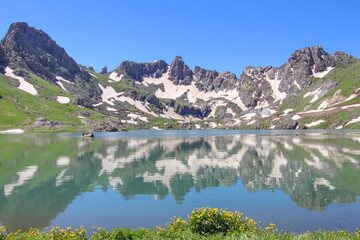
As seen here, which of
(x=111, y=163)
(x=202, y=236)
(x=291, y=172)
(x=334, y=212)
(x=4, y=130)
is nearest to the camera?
(x=202, y=236)

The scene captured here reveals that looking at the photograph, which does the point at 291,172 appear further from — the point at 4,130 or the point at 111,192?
the point at 4,130

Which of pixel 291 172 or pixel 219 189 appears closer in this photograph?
pixel 219 189

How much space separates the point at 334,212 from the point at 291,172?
16914 mm

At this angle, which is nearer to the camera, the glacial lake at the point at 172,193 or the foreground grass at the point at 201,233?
the foreground grass at the point at 201,233

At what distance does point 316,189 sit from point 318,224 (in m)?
11.1

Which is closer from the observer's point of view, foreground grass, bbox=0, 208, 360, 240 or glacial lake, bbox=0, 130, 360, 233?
foreground grass, bbox=0, 208, 360, 240

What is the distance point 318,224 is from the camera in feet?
61.9

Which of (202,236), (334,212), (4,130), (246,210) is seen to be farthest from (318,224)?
(4,130)

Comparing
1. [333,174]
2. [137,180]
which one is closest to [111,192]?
[137,180]

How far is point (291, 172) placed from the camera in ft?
125

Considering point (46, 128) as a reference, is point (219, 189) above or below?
below

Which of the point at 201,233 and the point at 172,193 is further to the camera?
the point at 172,193

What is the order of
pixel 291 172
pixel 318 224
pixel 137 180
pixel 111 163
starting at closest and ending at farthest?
pixel 318 224 < pixel 137 180 < pixel 291 172 < pixel 111 163

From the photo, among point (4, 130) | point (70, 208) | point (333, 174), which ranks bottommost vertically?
point (70, 208)
